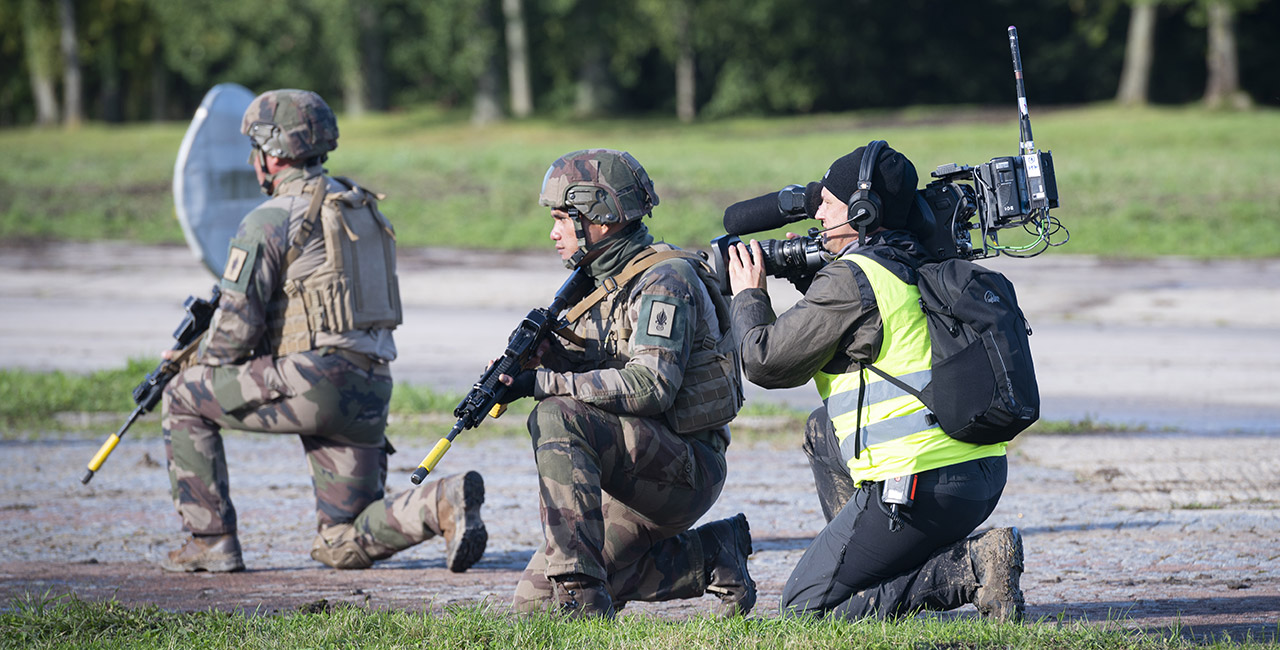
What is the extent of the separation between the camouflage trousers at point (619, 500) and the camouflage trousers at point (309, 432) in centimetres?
113

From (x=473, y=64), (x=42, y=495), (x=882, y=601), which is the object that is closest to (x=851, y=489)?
(x=882, y=601)

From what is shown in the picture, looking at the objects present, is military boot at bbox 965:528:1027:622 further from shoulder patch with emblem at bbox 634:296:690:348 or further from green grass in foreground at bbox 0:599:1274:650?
shoulder patch with emblem at bbox 634:296:690:348

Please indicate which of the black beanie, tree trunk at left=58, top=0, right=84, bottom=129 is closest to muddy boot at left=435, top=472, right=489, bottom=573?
the black beanie

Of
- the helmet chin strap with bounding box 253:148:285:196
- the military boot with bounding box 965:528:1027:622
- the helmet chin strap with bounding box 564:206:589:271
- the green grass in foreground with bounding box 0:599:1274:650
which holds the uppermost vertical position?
the helmet chin strap with bounding box 253:148:285:196

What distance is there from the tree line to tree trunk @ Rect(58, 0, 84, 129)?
0.24 feet

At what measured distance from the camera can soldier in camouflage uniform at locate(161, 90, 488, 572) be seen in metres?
5.66

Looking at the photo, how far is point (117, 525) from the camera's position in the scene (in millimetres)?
6680

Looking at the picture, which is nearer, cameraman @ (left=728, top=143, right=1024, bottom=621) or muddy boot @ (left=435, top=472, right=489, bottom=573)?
cameraman @ (left=728, top=143, right=1024, bottom=621)

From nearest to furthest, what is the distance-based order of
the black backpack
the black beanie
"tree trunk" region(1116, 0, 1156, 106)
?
the black backpack < the black beanie < "tree trunk" region(1116, 0, 1156, 106)

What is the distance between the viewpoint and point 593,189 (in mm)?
4715

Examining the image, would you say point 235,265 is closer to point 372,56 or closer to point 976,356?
point 976,356

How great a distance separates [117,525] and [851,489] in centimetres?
385

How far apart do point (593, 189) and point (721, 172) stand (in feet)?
68.9

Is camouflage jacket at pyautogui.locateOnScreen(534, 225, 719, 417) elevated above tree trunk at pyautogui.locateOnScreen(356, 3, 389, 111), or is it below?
below
